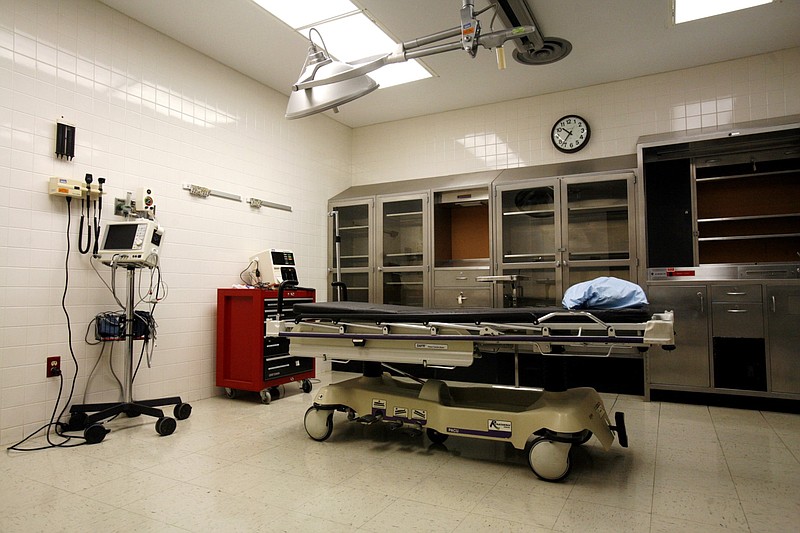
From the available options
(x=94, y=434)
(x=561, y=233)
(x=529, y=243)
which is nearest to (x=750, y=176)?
(x=561, y=233)

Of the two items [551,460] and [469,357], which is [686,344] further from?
[469,357]

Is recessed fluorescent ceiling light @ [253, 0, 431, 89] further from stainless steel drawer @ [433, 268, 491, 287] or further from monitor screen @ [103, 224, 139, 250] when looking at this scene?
stainless steel drawer @ [433, 268, 491, 287]

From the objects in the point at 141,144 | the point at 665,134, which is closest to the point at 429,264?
the point at 665,134

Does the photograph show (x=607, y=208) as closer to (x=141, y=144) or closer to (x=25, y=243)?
(x=141, y=144)

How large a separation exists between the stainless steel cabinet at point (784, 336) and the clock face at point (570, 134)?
89.5 inches

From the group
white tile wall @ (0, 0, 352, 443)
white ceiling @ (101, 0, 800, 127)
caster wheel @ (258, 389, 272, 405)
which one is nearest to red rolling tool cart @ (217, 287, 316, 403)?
caster wheel @ (258, 389, 272, 405)

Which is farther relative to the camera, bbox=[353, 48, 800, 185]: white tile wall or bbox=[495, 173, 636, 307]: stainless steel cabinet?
bbox=[495, 173, 636, 307]: stainless steel cabinet

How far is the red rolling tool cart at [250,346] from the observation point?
4355mm

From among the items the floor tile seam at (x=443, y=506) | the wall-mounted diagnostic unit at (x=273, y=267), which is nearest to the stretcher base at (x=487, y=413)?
the floor tile seam at (x=443, y=506)

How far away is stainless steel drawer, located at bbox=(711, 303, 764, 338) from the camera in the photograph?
4.04 m

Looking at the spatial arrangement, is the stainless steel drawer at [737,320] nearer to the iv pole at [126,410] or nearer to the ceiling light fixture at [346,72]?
the ceiling light fixture at [346,72]

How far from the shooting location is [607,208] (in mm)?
4805

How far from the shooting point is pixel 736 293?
162 inches

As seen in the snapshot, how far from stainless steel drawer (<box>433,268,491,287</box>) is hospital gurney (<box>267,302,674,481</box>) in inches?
81.8
